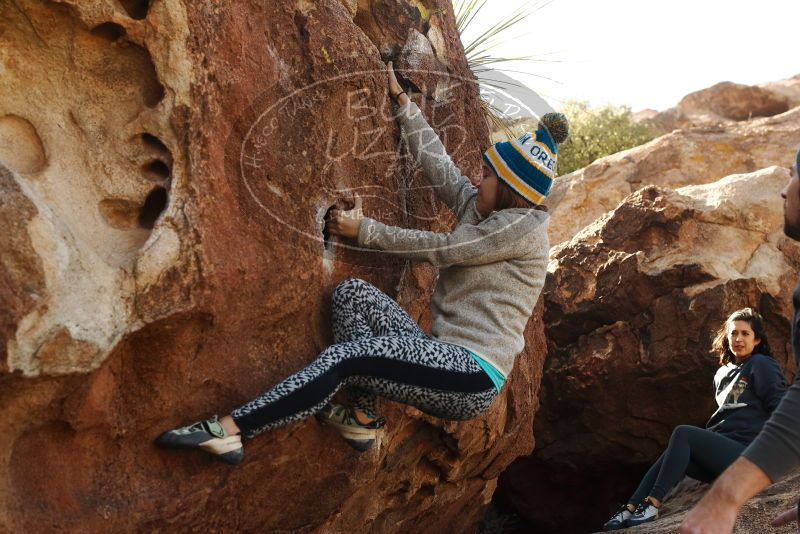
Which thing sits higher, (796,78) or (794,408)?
(796,78)

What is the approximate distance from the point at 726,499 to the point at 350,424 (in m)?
2.30

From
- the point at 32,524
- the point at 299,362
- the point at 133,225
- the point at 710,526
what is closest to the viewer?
the point at 710,526

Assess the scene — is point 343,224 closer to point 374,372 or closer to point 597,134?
point 374,372

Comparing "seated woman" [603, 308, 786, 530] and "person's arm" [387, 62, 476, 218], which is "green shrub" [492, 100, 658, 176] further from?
"person's arm" [387, 62, 476, 218]

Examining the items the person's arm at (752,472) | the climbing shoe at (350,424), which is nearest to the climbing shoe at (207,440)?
the climbing shoe at (350,424)

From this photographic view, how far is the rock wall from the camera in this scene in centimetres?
331

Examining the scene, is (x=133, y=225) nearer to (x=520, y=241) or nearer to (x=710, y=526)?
(x=520, y=241)

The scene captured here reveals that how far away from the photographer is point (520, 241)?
13.5 feet

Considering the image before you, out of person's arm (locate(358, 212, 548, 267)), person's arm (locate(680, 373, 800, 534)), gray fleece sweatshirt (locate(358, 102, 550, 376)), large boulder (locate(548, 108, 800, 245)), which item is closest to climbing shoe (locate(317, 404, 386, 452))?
gray fleece sweatshirt (locate(358, 102, 550, 376))

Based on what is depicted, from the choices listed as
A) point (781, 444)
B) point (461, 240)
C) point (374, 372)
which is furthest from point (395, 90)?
point (781, 444)

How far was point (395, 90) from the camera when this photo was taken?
4.73 meters

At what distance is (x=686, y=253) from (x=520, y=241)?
3.81 metres

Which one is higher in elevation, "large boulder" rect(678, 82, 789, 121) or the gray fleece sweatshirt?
"large boulder" rect(678, 82, 789, 121)

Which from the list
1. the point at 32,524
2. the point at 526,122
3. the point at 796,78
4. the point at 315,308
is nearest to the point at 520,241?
the point at 315,308
